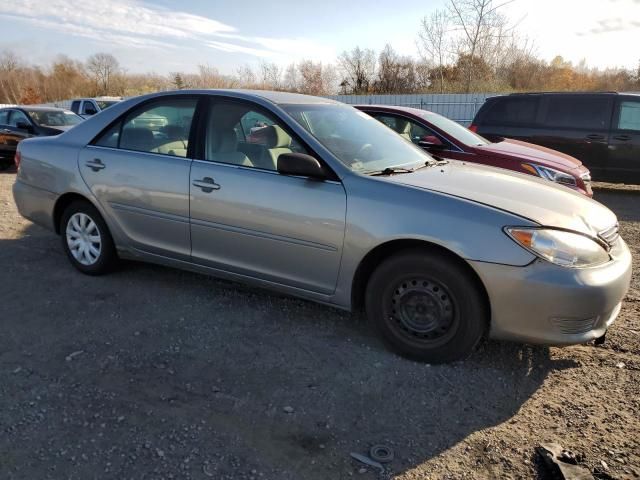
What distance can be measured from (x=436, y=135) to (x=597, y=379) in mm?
4268

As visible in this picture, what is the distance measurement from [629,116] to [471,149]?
425 centimetres

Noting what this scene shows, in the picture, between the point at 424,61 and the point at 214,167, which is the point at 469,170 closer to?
the point at 214,167

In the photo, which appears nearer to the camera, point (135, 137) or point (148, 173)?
point (148, 173)

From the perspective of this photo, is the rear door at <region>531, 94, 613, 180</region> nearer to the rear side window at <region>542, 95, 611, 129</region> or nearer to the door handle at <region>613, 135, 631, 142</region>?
the rear side window at <region>542, 95, 611, 129</region>

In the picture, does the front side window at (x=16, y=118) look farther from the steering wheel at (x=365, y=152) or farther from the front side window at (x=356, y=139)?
the steering wheel at (x=365, y=152)

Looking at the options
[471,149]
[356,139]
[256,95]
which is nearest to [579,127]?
[471,149]

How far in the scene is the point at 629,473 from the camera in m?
2.19

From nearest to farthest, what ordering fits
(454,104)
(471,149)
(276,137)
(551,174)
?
(276,137), (551,174), (471,149), (454,104)

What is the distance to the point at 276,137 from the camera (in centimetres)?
359

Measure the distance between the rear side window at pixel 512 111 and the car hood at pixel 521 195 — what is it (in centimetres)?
601

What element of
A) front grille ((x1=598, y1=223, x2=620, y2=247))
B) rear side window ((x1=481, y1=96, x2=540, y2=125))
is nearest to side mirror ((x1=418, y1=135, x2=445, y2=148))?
rear side window ((x1=481, y1=96, x2=540, y2=125))

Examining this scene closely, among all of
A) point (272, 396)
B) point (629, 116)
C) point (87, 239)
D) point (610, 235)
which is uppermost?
point (629, 116)

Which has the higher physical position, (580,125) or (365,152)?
(580,125)

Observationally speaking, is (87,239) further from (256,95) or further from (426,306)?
(426,306)
